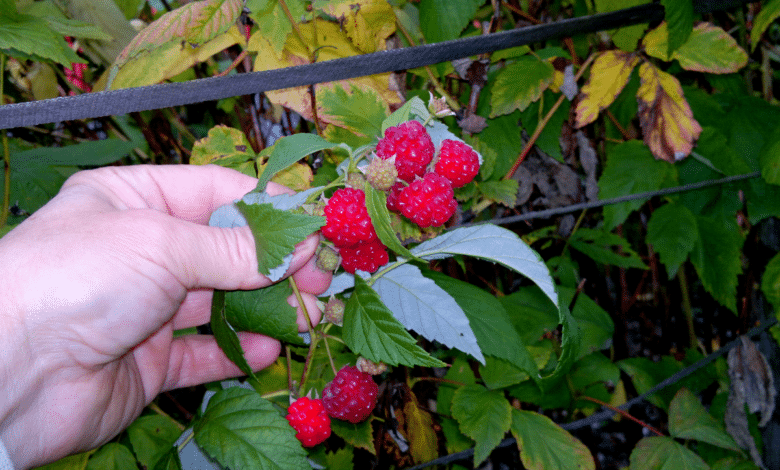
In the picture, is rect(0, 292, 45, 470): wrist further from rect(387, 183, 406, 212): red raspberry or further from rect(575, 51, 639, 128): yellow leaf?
rect(575, 51, 639, 128): yellow leaf

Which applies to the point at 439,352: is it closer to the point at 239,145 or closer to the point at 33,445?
the point at 239,145

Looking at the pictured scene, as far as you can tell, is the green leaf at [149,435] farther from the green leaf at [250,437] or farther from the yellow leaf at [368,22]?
the yellow leaf at [368,22]

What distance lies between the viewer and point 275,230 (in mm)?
599

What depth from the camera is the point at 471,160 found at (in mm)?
654

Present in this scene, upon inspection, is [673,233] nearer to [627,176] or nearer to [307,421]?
[627,176]

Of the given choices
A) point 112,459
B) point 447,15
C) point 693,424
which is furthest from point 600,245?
point 112,459

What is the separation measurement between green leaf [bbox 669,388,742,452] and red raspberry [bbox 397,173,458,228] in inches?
41.1

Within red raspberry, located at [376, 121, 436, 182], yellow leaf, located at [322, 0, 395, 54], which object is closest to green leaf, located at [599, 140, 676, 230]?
yellow leaf, located at [322, 0, 395, 54]

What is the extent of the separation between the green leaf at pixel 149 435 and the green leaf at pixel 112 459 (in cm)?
4

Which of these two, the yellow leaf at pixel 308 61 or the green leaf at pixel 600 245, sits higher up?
the yellow leaf at pixel 308 61

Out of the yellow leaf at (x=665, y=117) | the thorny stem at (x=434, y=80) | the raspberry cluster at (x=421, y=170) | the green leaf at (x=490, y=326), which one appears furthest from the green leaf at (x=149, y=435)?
the yellow leaf at (x=665, y=117)

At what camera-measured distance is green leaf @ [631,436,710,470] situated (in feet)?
3.91

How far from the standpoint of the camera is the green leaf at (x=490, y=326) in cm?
86

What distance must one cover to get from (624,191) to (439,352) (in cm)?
58
